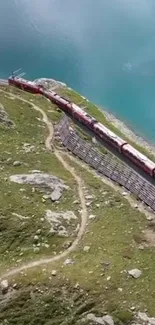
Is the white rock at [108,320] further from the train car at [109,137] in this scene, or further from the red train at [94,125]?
the train car at [109,137]

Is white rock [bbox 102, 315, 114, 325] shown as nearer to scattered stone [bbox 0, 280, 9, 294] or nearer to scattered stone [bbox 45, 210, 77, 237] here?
scattered stone [bbox 0, 280, 9, 294]

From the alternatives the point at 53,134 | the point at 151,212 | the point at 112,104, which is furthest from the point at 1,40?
the point at 151,212

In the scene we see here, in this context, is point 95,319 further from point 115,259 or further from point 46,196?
point 46,196

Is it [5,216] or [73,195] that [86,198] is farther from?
[5,216]

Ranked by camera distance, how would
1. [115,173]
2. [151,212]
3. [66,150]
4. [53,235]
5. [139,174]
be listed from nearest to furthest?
1. [53,235]
2. [151,212]
3. [115,173]
4. [139,174]
5. [66,150]

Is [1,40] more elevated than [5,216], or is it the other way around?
[1,40]

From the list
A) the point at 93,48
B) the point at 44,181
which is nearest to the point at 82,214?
the point at 44,181
